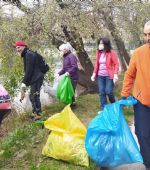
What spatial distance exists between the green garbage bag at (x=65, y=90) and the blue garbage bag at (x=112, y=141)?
11.8ft

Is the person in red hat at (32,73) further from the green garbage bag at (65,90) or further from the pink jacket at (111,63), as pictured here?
the pink jacket at (111,63)

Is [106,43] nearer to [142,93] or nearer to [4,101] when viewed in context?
[142,93]

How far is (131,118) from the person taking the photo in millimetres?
7797

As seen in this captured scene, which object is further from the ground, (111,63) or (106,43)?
(106,43)

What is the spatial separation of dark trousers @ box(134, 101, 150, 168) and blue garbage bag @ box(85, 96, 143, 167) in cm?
8

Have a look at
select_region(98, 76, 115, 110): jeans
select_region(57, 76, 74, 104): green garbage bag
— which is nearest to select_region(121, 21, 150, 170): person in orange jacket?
select_region(98, 76, 115, 110): jeans

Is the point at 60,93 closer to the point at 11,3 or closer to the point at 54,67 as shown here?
the point at 54,67

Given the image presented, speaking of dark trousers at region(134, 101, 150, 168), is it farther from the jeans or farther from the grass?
the jeans

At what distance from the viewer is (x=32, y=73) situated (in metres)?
7.45

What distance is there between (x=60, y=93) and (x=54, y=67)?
1413 mm

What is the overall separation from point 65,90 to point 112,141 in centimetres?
377

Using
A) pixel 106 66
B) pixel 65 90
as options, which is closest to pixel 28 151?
pixel 106 66

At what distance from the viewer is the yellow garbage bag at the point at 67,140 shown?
16.4ft

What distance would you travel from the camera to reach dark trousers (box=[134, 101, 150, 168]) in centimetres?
454
